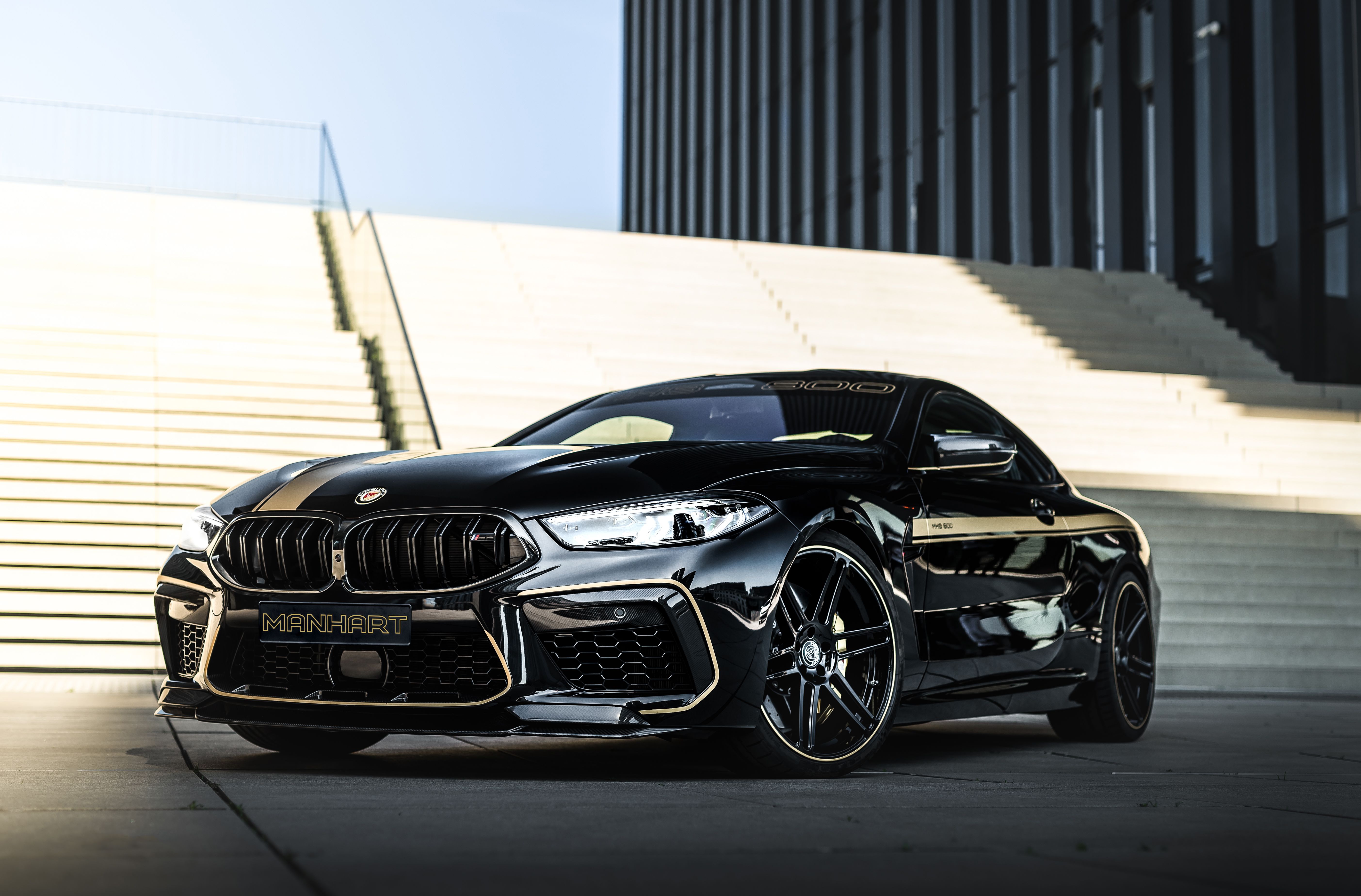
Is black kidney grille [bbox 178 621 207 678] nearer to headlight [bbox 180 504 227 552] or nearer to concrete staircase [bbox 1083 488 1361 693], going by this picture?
headlight [bbox 180 504 227 552]

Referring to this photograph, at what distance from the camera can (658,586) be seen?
417 cm

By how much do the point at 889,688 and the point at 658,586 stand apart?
1.00m

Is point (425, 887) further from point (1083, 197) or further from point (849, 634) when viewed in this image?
point (1083, 197)

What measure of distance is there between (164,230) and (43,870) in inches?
830

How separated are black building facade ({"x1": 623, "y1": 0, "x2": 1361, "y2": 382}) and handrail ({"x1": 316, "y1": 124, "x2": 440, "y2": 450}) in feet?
42.6

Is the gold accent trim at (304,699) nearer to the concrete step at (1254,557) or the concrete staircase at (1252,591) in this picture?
the concrete staircase at (1252,591)

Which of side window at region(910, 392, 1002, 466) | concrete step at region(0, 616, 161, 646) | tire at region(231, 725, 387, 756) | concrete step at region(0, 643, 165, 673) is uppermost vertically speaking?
side window at region(910, 392, 1002, 466)

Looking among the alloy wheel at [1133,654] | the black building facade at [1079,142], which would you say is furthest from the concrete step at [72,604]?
the black building facade at [1079,142]

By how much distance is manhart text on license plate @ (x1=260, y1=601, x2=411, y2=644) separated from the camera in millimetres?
4266

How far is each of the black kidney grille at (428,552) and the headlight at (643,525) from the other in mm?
151

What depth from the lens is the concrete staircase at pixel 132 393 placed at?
1012 centimetres

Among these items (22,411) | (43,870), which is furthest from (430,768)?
(22,411)

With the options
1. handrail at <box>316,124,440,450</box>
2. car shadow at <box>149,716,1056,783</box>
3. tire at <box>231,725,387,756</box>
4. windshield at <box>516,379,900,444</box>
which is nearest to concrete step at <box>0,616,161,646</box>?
handrail at <box>316,124,440,450</box>

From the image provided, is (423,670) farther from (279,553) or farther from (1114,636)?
(1114,636)
